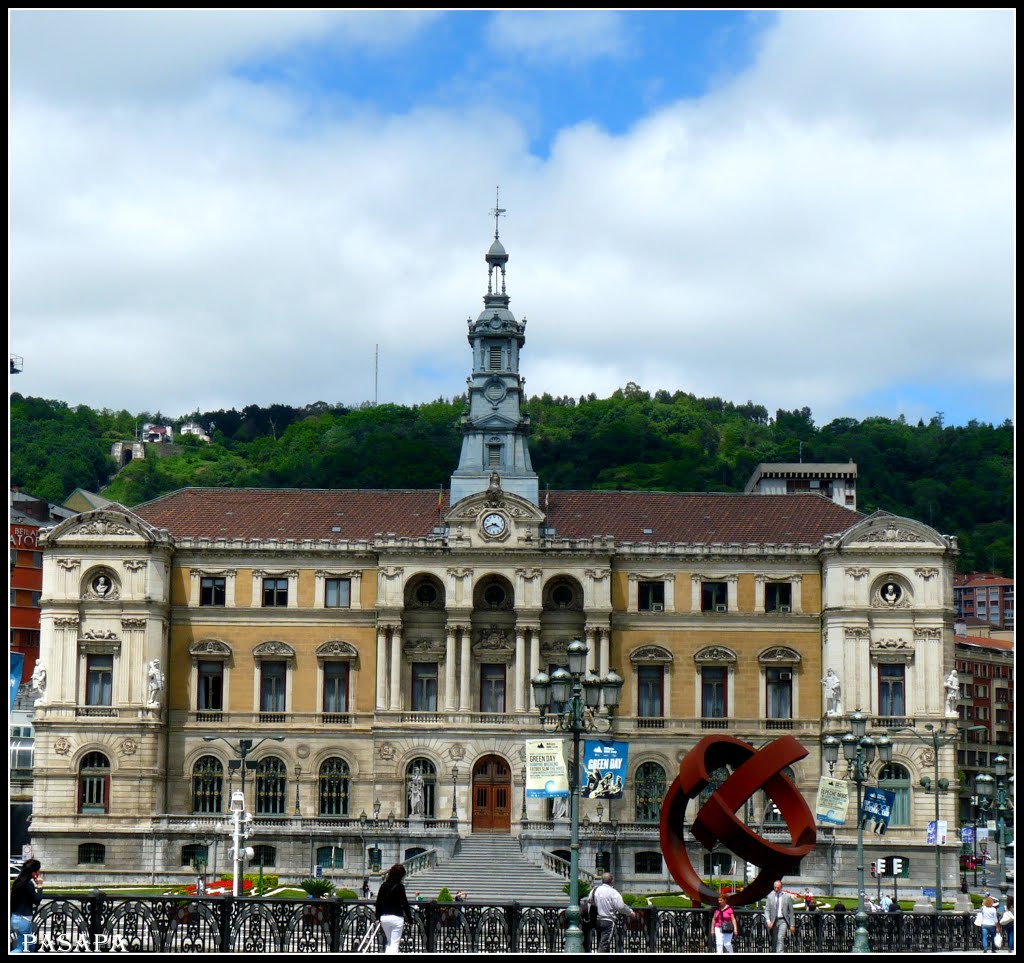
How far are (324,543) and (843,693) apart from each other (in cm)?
2492

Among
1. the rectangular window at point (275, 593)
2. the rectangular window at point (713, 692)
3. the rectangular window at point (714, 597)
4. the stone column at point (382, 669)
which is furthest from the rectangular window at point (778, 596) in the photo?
the rectangular window at point (275, 593)

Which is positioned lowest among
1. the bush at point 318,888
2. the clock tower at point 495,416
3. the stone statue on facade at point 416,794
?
the bush at point 318,888

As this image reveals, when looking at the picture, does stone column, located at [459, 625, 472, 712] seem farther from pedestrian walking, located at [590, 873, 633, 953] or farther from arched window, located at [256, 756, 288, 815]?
pedestrian walking, located at [590, 873, 633, 953]

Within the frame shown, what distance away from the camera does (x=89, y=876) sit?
92188 mm

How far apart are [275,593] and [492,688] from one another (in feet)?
36.5

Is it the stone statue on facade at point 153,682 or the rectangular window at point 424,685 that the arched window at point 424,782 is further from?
the stone statue on facade at point 153,682

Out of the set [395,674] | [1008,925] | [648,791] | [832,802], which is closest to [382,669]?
[395,674]

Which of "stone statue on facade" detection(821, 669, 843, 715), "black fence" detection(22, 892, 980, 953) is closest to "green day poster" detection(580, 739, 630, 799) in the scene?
"black fence" detection(22, 892, 980, 953)

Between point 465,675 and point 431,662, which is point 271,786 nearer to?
point 431,662

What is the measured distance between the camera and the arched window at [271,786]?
96.2 m

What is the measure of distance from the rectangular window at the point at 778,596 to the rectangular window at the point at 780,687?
9.19 feet

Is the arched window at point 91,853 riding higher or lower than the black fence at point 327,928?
lower

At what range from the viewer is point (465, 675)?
3767 inches

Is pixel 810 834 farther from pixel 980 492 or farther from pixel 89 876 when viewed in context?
pixel 980 492
